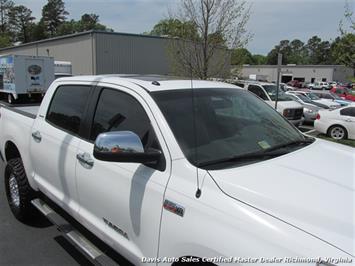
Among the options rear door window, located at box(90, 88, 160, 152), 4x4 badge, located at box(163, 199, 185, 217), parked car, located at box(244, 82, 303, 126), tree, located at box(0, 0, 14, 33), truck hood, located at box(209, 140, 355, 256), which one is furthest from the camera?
tree, located at box(0, 0, 14, 33)

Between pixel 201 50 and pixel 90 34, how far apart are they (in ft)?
76.6

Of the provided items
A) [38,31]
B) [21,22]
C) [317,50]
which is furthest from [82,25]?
[317,50]

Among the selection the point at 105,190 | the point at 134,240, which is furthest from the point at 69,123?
the point at 134,240

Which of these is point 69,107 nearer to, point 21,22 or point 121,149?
point 121,149

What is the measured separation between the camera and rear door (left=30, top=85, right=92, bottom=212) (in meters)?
3.20

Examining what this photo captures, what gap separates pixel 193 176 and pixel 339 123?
1271cm

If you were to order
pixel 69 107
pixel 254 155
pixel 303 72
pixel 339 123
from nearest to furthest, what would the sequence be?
pixel 254 155
pixel 69 107
pixel 339 123
pixel 303 72

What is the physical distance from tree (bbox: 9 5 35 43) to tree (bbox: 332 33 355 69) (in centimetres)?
11233

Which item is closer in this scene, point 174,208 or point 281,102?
point 174,208

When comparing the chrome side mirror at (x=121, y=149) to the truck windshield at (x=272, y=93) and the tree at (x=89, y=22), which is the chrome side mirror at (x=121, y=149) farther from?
the tree at (x=89, y=22)

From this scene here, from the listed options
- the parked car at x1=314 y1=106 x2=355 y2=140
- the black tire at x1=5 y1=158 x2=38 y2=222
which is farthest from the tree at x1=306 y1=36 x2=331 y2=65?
the black tire at x1=5 y1=158 x2=38 y2=222

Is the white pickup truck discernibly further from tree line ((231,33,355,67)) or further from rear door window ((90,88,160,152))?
tree line ((231,33,355,67))

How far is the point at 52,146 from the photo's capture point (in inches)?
137

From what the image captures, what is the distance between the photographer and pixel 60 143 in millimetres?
3357
